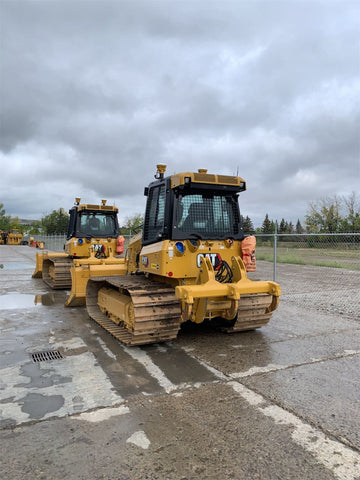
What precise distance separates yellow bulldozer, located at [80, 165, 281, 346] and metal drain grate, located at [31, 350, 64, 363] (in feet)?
3.01

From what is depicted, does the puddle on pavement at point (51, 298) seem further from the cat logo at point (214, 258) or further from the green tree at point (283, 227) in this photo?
the green tree at point (283, 227)

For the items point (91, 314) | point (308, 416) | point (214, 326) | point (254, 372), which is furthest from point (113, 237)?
point (308, 416)

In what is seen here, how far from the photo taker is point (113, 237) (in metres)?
11.8

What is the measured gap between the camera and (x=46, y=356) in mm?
5102

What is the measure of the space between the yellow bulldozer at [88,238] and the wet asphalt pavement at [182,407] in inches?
205

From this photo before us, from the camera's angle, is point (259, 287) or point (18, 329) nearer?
point (259, 287)

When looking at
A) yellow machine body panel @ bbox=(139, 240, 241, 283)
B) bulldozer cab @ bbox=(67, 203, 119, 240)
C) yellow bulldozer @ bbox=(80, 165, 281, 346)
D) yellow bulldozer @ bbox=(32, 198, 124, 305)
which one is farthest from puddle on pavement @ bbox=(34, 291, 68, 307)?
yellow machine body panel @ bbox=(139, 240, 241, 283)

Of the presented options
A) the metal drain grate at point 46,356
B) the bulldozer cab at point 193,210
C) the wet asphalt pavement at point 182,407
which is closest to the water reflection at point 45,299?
the wet asphalt pavement at point 182,407

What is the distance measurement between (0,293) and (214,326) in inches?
268

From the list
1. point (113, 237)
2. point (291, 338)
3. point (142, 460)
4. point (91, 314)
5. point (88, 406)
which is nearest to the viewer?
point (142, 460)

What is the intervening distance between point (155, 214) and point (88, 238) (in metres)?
5.74

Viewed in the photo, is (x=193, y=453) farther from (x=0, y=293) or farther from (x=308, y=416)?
(x=0, y=293)

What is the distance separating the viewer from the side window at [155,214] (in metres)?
6.13

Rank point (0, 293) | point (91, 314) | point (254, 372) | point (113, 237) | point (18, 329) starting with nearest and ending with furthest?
1. point (254, 372)
2. point (18, 329)
3. point (91, 314)
4. point (0, 293)
5. point (113, 237)
